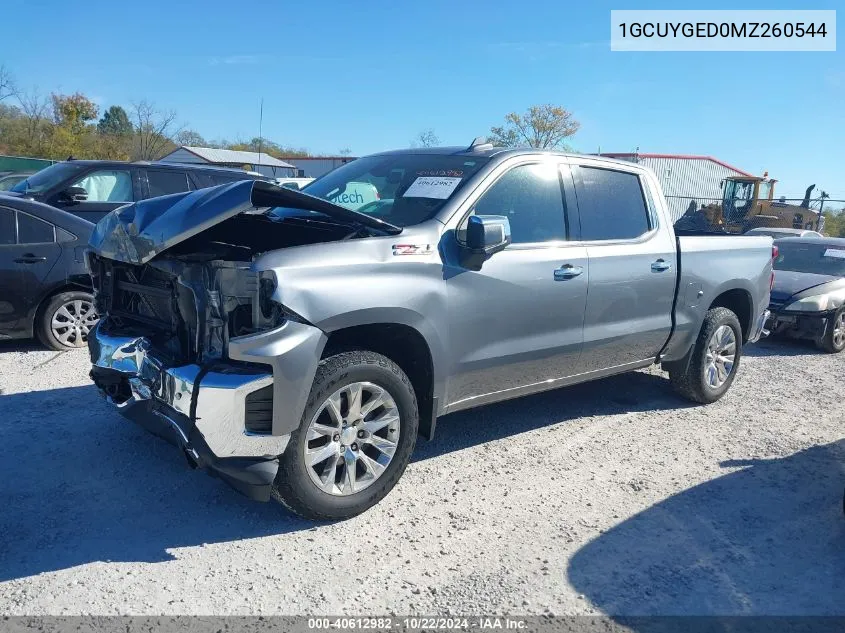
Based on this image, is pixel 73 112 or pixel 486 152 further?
pixel 73 112

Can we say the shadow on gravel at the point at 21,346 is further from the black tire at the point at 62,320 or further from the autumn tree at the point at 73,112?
the autumn tree at the point at 73,112

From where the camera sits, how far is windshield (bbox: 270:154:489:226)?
4.18 metres

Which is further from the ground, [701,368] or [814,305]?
[814,305]

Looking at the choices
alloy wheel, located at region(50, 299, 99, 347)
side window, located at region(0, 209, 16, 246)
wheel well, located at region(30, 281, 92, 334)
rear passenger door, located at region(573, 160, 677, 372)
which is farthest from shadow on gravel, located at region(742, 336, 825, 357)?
side window, located at region(0, 209, 16, 246)

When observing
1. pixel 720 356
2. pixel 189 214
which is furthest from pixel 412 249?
pixel 720 356

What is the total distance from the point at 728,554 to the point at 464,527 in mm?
1368

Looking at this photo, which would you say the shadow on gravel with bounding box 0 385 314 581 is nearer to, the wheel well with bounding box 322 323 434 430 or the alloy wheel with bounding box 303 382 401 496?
the alloy wheel with bounding box 303 382 401 496

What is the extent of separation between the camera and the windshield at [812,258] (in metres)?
9.36

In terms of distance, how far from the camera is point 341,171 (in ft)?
16.9

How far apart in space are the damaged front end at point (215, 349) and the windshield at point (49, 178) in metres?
6.37

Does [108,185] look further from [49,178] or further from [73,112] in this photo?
[73,112]

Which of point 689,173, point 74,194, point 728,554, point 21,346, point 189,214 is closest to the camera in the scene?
point 189,214

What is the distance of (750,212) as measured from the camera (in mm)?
26828

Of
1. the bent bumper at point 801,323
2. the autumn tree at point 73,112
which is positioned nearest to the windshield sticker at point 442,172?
the bent bumper at point 801,323
